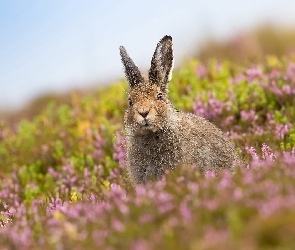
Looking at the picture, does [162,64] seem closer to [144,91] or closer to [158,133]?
[144,91]

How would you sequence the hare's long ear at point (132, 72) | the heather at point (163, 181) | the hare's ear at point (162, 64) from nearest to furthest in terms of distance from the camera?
the heather at point (163, 181) → the hare's ear at point (162, 64) → the hare's long ear at point (132, 72)

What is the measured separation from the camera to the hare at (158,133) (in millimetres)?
7852

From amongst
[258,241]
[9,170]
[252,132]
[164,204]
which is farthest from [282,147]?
[9,170]

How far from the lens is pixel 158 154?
8.05 m

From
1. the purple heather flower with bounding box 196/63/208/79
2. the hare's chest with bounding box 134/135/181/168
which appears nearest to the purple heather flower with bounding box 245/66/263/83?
the purple heather flower with bounding box 196/63/208/79

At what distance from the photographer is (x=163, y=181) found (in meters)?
5.92

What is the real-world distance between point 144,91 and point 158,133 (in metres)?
0.56

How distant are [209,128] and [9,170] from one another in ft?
18.9

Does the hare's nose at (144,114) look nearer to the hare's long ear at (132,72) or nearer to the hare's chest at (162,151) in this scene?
the hare's chest at (162,151)

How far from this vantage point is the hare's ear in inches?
318

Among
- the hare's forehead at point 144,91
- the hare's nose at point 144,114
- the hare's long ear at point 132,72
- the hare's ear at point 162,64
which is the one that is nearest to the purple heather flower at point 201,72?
the hare's ear at point 162,64

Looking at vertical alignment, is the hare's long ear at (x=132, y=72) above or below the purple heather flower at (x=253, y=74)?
above

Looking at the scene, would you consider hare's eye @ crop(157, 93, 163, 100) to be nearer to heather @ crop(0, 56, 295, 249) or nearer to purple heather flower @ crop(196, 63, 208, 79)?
heather @ crop(0, 56, 295, 249)

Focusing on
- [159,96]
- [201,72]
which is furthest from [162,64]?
[201,72]
